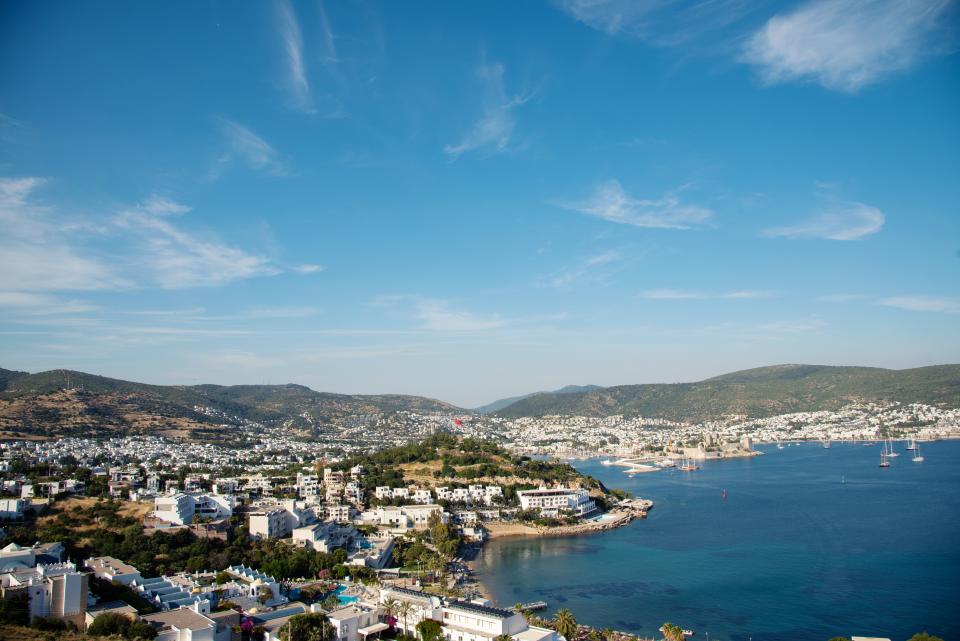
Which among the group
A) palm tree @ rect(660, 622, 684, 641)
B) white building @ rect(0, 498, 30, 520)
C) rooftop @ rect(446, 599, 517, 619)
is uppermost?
white building @ rect(0, 498, 30, 520)

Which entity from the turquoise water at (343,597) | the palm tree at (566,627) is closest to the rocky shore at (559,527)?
the turquoise water at (343,597)

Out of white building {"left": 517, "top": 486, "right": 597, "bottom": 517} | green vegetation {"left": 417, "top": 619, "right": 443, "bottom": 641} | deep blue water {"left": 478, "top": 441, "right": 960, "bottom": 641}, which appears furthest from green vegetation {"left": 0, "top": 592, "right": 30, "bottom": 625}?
white building {"left": 517, "top": 486, "right": 597, "bottom": 517}

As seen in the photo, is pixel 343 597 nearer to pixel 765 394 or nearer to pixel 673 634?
pixel 673 634

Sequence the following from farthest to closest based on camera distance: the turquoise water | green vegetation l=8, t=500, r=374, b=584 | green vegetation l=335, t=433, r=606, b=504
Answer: green vegetation l=335, t=433, r=606, b=504
green vegetation l=8, t=500, r=374, b=584
the turquoise water

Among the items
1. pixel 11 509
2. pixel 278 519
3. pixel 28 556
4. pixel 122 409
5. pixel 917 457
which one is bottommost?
pixel 917 457

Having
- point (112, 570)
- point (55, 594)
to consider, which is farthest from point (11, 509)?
point (55, 594)

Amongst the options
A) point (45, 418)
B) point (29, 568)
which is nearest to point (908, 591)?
point (29, 568)

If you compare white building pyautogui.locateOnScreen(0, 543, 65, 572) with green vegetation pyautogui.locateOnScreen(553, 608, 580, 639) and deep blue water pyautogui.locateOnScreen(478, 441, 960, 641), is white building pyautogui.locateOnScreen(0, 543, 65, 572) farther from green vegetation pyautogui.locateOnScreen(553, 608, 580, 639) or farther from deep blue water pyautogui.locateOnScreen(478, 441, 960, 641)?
green vegetation pyautogui.locateOnScreen(553, 608, 580, 639)
